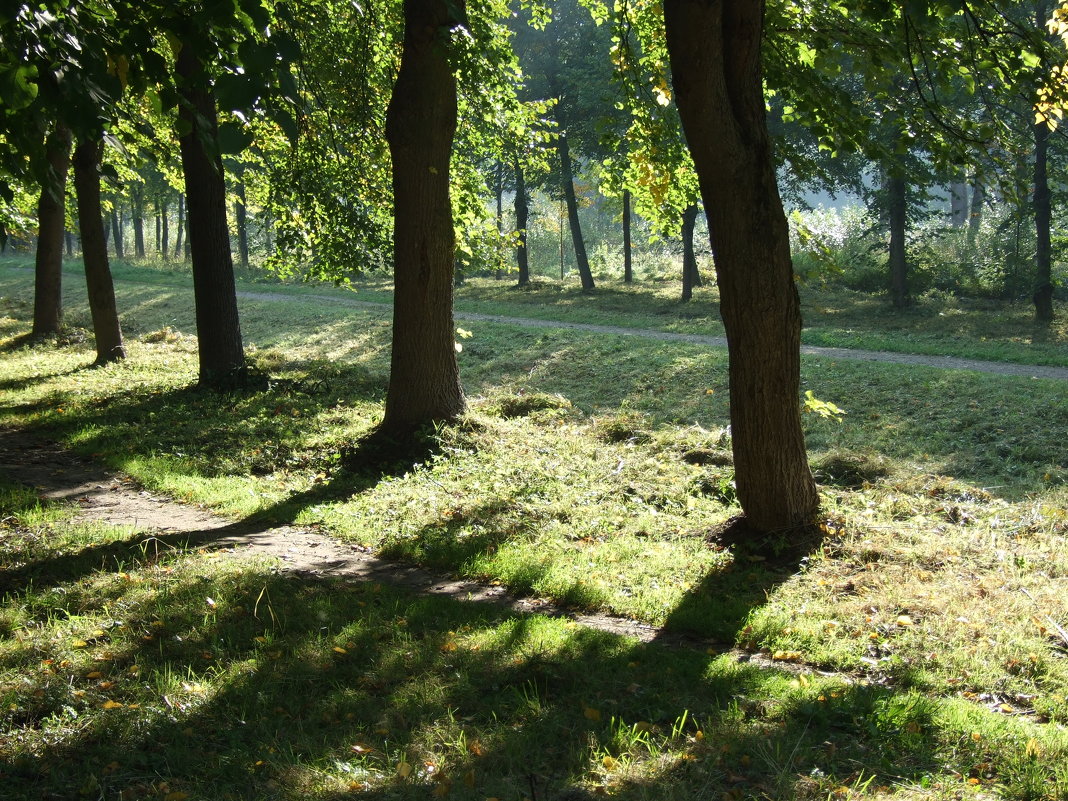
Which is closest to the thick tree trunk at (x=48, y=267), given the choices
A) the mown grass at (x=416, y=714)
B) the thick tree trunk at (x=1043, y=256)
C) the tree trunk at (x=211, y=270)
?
the tree trunk at (x=211, y=270)

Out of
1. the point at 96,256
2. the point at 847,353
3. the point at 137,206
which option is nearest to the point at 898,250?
the point at 847,353

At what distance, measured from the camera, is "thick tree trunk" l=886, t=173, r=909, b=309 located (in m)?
25.2

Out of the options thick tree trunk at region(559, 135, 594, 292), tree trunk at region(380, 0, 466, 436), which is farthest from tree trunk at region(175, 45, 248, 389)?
thick tree trunk at region(559, 135, 594, 292)

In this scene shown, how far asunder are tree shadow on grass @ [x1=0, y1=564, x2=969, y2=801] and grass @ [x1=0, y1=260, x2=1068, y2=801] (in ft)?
0.05

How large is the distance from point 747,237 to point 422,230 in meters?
4.29

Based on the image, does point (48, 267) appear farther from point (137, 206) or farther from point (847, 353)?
point (137, 206)

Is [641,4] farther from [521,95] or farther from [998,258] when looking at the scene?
[521,95]

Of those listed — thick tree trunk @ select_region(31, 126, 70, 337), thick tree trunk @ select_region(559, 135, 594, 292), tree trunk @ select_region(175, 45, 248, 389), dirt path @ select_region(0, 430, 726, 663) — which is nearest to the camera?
dirt path @ select_region(0, 430, 726, 663)

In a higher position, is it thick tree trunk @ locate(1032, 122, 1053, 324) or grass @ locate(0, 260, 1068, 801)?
thick tree trunk @ locate(1032, 122, 1053, 324)

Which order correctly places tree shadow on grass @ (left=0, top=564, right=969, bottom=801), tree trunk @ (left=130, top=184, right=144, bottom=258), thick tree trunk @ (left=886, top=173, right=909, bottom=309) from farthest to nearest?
tree trunk @ (left=130, top=184, right=144, bottom=258)
thick tree trunk @ (left=886, top=173, right=909, bottom=309)
tree shadow on grass @ (left=0, top=564, right=969, bottom=801)

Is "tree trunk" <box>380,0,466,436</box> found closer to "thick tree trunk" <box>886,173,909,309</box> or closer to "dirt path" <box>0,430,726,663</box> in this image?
"dirt path" <box>0,430,726,663</box>

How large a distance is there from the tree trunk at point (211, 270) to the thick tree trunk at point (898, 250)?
1974 centimetres

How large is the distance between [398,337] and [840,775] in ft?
23.1

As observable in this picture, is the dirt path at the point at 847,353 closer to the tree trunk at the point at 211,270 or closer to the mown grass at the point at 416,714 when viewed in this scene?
the tree trunk at the point at 211,270
